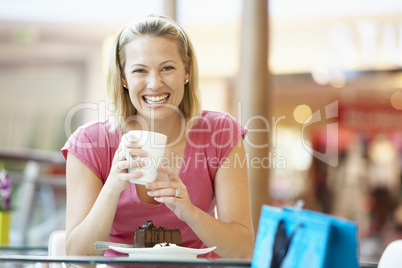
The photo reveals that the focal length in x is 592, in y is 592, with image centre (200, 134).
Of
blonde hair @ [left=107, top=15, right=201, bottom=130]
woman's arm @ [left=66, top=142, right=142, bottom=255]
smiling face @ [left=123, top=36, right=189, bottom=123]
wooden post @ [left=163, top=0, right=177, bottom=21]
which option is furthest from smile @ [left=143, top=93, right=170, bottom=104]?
wooden post @ [left=163, top=0, right=177, bottom=21]

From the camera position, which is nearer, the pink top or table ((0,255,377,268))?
table ((0,255,377,268))

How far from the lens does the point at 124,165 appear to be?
1297mm

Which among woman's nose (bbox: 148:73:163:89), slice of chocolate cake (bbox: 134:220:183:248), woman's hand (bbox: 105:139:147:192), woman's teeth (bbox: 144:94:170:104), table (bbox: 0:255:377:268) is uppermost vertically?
woman's nose (bbox: 148:73:163:89)

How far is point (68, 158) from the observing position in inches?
64.7

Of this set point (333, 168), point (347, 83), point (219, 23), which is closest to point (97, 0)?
point (219, 23)

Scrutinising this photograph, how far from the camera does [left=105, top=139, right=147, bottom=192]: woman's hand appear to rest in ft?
4.12

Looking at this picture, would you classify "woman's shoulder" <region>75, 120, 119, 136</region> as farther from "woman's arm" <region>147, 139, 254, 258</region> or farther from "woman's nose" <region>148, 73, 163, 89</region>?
"woman's arm" <region>147, 139, 254, 258</region>

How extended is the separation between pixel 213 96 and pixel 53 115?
8.39 feet

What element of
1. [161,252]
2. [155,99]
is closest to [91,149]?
[155,99]

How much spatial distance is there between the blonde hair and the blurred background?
4.25 meters

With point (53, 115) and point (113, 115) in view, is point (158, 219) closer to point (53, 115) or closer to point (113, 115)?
point (113, 115)

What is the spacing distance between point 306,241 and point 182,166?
829 mm

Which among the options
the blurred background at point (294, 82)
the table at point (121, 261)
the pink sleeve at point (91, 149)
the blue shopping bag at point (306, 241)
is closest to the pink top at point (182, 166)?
the pink sleeve at point (91, 149)

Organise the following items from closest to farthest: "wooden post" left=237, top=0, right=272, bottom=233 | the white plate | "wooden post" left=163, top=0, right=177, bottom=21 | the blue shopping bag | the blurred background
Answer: the blue shopping bag < the white plate < "wooden post" left=237, top=0, right=272, bottom=233 < "wooden post" left=163, top=0, right=177, bottom=21 < the blurred background
